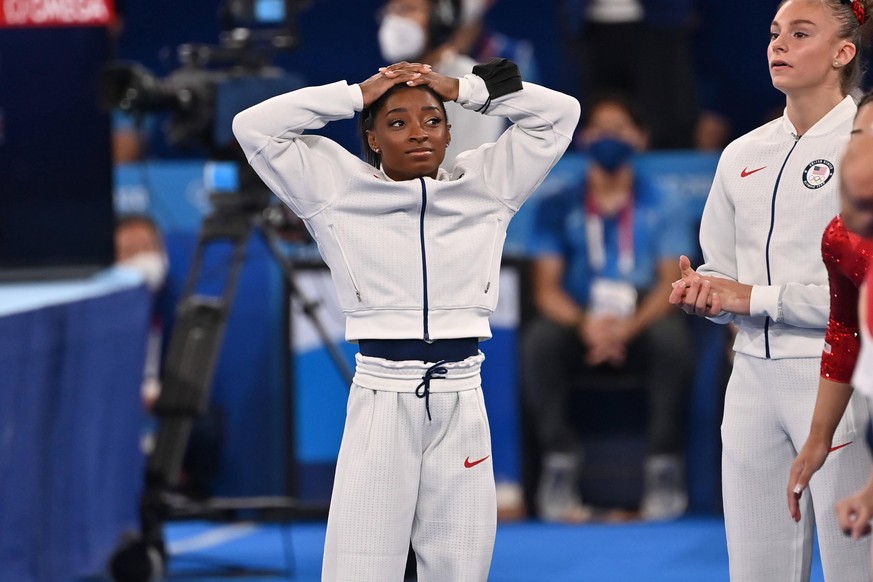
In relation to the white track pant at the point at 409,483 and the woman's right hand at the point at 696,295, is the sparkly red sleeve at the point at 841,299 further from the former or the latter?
the white track pant at the point at 409,483

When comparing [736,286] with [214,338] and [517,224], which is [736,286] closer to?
[214,338]

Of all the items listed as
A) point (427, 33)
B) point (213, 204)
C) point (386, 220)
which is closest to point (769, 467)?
point (386, 220)

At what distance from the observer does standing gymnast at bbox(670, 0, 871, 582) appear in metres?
3.18

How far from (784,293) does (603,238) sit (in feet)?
11.2

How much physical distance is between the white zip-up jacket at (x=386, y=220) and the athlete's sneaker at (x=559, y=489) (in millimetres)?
3291

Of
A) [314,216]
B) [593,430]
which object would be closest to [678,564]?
[593,430]

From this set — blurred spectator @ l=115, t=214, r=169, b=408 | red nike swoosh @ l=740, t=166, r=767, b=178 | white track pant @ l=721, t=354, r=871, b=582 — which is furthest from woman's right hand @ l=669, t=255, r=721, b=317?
blurred spectator @ l=115, t=214, r=169, b=408

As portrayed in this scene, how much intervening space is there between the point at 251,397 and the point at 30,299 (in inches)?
73.0

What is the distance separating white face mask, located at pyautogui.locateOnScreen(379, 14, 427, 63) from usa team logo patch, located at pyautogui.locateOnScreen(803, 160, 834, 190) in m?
2.72

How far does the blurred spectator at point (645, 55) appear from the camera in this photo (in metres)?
7.14

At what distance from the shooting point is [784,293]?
3186mm

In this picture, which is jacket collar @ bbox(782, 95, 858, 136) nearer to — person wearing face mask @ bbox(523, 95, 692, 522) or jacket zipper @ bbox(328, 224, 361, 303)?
jacket zipper @ bbox(328, 224, 361, 303)

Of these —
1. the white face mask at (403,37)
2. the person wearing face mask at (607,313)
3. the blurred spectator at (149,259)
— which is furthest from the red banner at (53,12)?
the person wearing face mask at (607,313)

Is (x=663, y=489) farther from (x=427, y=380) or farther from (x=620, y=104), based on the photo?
(x=427, y=380)
